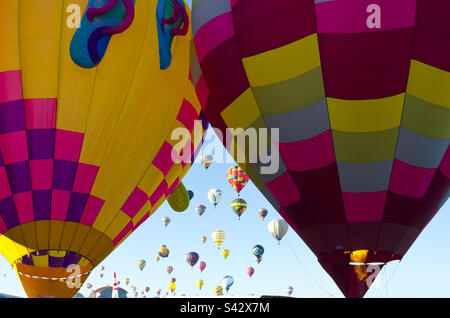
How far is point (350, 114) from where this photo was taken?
529 centimetres

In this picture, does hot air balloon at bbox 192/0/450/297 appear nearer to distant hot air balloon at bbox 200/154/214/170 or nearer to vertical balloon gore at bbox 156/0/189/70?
vertical balloon gore at bbox 156/0/189/70

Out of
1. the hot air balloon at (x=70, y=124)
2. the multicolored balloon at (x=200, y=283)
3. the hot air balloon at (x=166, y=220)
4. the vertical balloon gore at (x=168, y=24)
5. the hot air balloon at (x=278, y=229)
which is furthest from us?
the hot air balloon at (x=166, y=220)

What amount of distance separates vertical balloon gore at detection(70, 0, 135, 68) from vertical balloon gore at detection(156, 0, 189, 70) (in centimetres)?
54

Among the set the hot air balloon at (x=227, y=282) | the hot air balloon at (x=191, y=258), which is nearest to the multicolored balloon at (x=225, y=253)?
the hot air balloon at (x=227, y=282)

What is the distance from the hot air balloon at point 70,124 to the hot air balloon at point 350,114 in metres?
2.59

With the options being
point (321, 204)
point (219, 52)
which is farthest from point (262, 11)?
point (321, 204)

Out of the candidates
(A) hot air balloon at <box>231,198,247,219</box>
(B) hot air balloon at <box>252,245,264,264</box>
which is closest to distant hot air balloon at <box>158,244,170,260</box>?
(B) hot air balloon at <box>252,245,264,264</box>

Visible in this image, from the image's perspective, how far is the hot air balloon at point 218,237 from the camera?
3008 centimetres

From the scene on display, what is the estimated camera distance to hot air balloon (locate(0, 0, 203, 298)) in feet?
24.7

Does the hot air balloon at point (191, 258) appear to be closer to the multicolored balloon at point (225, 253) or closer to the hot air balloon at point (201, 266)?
the hot air balloon at point (201, 266)

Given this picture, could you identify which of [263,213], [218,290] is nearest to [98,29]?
[263,213]

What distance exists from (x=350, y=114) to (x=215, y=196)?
964 inches

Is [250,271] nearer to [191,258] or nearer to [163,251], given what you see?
[191,258]
